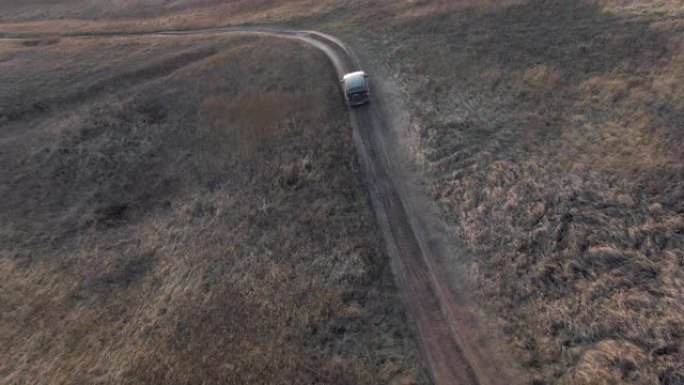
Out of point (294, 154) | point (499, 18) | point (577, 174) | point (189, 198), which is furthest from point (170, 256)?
point (499, 18)

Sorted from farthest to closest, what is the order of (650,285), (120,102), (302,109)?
(120,102) → (302,109) → (650,285)

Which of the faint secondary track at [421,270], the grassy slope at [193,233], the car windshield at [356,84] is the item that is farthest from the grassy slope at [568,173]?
the grassy slope at [193,233]

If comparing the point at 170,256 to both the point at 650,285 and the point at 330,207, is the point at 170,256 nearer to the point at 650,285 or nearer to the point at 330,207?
the point at 330,207

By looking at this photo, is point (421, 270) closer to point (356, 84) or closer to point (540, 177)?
point (540, 177)

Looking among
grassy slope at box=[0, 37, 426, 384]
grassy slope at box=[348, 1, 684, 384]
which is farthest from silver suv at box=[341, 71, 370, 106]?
grassy slope at box=[348, 1, 684, 384]

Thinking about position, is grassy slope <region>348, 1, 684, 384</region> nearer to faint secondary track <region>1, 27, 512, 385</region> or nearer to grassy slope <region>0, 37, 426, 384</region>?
faint secondary track <region>1, 27, 512, 385</region>

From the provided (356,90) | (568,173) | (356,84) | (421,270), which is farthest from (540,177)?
(356,84)

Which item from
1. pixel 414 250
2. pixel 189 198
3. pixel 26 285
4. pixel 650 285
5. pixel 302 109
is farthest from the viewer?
pixel 302 109
